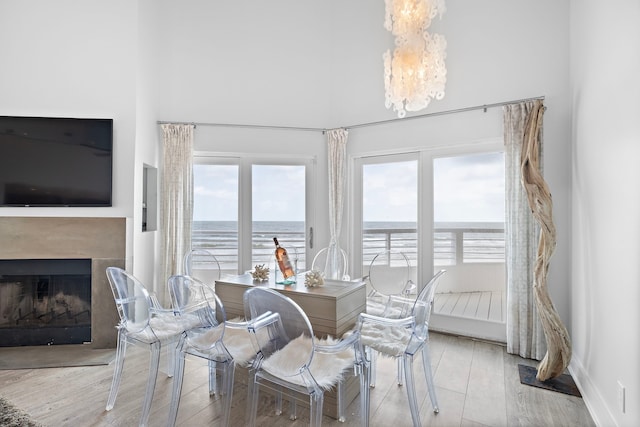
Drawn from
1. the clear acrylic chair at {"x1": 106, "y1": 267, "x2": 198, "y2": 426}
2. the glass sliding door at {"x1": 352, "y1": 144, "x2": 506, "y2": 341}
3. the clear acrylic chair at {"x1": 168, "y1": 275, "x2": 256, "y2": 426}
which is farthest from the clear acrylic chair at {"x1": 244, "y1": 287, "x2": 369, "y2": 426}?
the glass sliding door at {"x1": 352, "y1": 144, "x2": 506, "y2": 341}

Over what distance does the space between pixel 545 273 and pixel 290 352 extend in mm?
2100

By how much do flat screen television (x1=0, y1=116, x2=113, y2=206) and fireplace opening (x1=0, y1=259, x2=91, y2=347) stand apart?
0.63 metres

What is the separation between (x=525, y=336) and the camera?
121 inches

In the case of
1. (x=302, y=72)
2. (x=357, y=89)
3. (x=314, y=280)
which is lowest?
(x=314, y=280)

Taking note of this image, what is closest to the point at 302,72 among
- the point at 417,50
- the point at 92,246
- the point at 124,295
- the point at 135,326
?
the point at 417,50

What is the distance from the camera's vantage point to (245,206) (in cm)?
427

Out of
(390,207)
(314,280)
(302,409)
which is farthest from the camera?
(390,207)

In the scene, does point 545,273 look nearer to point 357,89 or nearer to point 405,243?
point 405,243

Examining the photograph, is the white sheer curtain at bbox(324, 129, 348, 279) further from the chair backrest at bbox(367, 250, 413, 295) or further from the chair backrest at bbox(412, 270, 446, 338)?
the chair backrest at bbox(412, 270, 446, 338)

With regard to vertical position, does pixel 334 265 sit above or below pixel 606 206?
below

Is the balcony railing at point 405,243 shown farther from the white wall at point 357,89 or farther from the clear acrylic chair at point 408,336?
the clear acrylic chair at point 408,336

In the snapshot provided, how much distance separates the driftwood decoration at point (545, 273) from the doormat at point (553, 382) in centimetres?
5

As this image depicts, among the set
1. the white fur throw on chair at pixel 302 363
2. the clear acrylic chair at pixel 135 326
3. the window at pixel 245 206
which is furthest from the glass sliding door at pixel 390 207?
the clear acrylic chair at pixel 135 326

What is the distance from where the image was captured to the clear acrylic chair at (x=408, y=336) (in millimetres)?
1982
